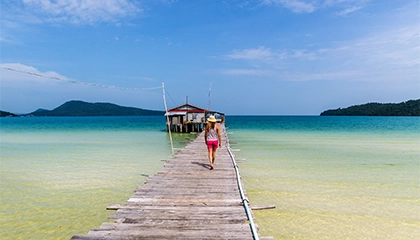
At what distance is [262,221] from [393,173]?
743 centimetres

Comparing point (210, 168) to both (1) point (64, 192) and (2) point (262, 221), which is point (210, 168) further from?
(1) point (64, 192)

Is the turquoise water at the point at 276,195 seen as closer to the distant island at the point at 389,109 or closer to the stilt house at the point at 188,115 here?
the stilt house at the point at 188,115

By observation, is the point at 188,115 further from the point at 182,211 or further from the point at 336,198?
the point at 182,211

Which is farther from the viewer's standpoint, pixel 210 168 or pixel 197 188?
pixel 210 168

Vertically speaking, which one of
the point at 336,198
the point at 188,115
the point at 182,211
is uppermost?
the point at 188,115

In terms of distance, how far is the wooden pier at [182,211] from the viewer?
3758 mm

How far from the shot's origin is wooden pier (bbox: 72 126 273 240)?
3758mm

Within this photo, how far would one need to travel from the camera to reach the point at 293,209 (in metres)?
6.84

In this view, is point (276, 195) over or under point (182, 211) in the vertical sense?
under

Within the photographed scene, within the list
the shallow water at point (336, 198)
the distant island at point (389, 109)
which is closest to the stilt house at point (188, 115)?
the shallow water at point (336, 198)

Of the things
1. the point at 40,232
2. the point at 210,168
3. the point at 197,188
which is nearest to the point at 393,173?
the point at 210,168

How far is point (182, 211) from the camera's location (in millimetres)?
4648

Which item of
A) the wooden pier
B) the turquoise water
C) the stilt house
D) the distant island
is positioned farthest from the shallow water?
the distant island

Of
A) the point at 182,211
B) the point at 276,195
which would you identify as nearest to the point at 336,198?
the point at 276,195
